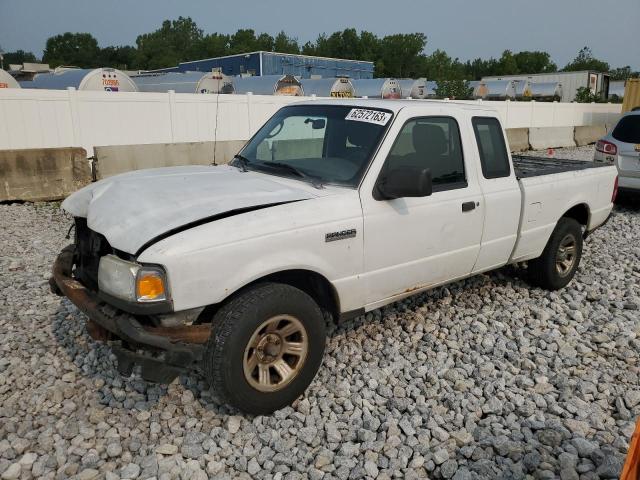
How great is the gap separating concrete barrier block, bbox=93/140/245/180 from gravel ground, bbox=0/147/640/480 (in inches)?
216

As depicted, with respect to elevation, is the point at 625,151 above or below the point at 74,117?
below

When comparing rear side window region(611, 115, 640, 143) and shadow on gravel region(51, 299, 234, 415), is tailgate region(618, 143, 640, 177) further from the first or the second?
shadow on gravel region(51, 299, 234, 415)

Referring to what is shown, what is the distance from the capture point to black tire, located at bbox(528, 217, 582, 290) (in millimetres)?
5352

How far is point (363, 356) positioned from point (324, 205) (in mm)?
1430

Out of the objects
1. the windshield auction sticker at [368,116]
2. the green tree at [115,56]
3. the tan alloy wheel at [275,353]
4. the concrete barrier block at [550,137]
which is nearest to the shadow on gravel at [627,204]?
the windshield auction sticker at [368,116]

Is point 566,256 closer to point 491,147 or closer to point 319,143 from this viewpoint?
point 491,147

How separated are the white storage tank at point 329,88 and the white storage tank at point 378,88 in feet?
8.19

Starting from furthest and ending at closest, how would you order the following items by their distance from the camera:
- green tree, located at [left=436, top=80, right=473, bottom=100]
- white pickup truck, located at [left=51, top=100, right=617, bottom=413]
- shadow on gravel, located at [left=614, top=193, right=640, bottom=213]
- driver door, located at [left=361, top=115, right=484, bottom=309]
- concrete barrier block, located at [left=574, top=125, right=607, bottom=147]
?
green tree, located at [left=436, top=80, right=473, bottom=100]
concrete barrier block, located at [left=574, top=125, right=607, bottom=147]
shadow on gravel, located at [left=614, top=193, right=640, bottom=213]
driver door, located at [left=361, top=115, right=484, bottom=309]
white pickup truck, located at [left=51, top=100, right=617, bottom=413]

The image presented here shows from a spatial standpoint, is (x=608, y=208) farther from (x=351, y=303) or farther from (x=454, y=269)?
(x=351, y=303)

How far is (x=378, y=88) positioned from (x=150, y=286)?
101 feet

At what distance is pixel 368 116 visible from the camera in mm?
3963

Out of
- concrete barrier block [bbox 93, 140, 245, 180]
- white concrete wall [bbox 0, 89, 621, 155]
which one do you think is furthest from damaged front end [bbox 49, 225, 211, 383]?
concrete barrier block [bbox 93, 140, 245, 180]

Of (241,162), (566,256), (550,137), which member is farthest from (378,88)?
(241,162)

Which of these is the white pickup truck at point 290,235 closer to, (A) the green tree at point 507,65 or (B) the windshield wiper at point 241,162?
(B) the windshield wiper at point 241,162
